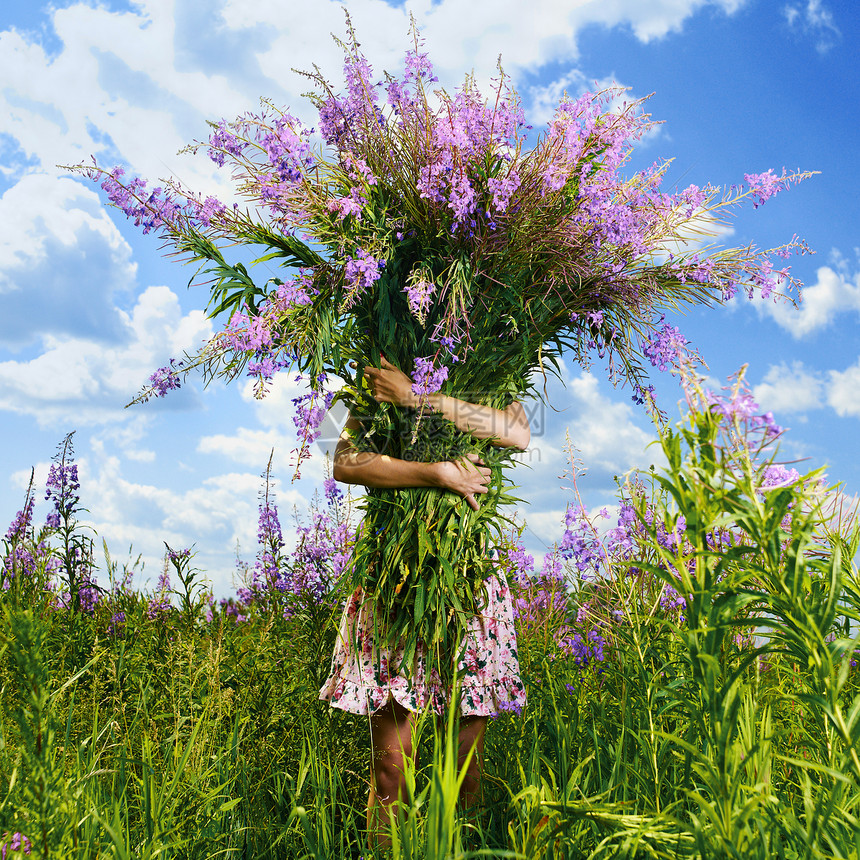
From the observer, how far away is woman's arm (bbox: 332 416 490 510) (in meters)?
2.47

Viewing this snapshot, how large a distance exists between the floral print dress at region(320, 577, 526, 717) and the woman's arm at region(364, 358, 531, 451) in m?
0.59

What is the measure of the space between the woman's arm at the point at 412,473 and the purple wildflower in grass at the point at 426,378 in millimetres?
286

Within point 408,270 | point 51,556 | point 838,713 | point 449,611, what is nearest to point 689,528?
point 838,713

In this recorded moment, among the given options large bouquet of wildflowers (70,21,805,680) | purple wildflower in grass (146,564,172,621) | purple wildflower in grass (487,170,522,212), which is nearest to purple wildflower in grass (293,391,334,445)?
large bouquet of wildflowers (70,21,805,680)

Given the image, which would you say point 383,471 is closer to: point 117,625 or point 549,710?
point 549,710

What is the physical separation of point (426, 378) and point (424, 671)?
3.56 ft

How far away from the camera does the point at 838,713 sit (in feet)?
3.16

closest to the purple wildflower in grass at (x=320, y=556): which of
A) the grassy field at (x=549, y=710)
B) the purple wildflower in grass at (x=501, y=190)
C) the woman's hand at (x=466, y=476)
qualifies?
the grassy field at (x=549, y=710)

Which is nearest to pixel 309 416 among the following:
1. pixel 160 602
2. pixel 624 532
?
pixel 624 532

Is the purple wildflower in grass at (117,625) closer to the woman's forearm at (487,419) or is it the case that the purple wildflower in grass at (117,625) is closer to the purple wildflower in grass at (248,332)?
the purple wildflower in grass at (248,332)

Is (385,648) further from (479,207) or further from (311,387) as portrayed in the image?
(479,207)

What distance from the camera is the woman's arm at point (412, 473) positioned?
2.47 m

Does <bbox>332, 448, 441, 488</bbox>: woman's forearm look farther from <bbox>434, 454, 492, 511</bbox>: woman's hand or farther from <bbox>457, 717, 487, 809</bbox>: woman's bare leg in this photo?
A: <bbox>457, 717, 487, 809</bbox>: woman's bare leg

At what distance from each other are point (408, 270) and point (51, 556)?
302 cm
